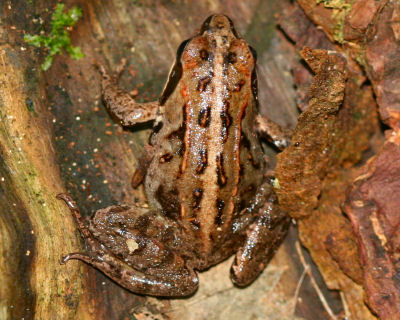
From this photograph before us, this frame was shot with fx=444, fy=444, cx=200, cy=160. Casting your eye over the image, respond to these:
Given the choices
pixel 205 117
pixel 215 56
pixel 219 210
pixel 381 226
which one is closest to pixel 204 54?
pixel 215 56

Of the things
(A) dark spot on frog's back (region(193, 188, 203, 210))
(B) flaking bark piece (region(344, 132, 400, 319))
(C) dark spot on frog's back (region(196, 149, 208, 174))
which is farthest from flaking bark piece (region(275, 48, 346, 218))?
(A) dark spot on frog's back (region(193, 188, 203, 210))

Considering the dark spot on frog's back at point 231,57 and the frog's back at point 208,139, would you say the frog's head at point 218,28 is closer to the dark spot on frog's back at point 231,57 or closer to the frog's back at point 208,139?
the frog's back at point 208,139

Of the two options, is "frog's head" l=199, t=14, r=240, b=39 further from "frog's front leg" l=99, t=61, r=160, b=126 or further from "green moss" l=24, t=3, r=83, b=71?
"green moss" l=24, t=3, r=83, b=71

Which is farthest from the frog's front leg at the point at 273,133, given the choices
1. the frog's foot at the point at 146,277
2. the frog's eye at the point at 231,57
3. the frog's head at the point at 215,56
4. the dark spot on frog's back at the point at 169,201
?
the frog's foot at the point at 146,277

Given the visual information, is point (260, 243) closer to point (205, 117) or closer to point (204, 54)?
point (205, 117)

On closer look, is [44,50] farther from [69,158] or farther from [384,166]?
[384,166]

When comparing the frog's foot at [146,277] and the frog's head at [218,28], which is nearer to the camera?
the frog's foot at [146,277]
